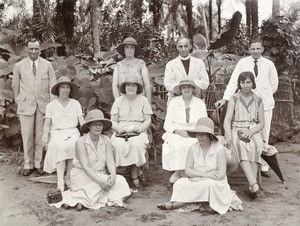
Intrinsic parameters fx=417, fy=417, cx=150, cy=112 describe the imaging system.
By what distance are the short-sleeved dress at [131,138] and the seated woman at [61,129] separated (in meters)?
0.53

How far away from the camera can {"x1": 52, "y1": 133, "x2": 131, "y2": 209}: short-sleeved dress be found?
15.0 feet

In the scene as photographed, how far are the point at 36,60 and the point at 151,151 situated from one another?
2.47 m

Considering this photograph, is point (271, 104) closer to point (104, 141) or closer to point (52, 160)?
point (104, 141)

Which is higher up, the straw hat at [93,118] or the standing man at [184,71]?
the standing man at [184,71]

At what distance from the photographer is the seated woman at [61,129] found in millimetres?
5184

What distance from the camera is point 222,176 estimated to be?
14.6 ft

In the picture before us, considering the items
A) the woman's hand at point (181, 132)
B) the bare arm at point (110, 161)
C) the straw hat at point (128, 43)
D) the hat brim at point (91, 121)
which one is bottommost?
the bare arm at point (110, 161)

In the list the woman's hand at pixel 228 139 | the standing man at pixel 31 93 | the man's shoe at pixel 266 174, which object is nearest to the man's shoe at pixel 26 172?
the standing man at pixel 31 93

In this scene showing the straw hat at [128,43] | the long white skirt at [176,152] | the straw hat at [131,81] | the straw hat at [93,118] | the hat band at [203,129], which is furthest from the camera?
the straw hat at [128,43]

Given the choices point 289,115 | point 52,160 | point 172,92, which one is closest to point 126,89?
point 172,92

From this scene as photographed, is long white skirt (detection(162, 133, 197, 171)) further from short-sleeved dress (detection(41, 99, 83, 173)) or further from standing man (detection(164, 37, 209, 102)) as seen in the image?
short-sleeved dress (detection(41, 99, 83, 173))

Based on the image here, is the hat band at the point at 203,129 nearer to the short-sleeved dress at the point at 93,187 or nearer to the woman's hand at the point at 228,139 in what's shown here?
the woman's hand at the point at 228,139

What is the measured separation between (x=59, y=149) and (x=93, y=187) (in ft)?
2.65

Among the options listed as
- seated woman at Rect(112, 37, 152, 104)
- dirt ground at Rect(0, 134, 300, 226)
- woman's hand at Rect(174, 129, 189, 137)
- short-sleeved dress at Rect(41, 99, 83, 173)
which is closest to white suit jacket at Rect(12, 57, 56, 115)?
short-sleeved dress at Rect(41, 99, 83, 173)
